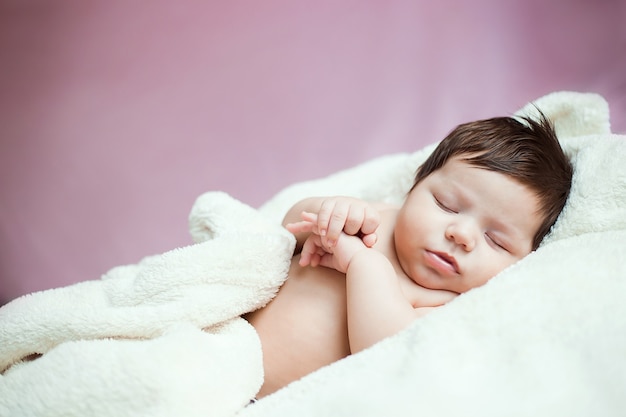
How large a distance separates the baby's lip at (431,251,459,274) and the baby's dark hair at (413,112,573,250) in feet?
0.53

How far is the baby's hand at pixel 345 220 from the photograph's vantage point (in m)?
0.88

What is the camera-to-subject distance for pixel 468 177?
0.95 metres

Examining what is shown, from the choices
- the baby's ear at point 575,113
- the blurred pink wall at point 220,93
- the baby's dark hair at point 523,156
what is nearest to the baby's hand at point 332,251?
the baby's dark hair at point 523,156

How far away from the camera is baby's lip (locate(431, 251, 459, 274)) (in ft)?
2.96

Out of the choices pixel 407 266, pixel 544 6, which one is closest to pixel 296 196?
pixel 407 266

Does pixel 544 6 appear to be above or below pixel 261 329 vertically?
above

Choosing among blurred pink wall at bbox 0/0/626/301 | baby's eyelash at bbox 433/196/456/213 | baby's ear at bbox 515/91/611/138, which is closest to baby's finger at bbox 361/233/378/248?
baby's eyelash at bbox 433/196/456/213

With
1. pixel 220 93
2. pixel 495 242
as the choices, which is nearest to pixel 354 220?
pixel 495 242

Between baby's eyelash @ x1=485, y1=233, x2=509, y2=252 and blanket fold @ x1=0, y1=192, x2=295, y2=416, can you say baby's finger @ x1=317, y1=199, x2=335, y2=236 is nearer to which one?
blanket fold @ x1=0, y1=192, x2=295, y2=416

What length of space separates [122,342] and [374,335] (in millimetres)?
336

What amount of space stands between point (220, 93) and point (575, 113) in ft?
3.04

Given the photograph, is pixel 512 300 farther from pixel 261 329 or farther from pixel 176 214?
pixel 176 214

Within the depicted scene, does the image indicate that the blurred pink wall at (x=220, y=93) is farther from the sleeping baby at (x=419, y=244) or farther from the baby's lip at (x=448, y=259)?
the baby's lip at (x=448, y=259)

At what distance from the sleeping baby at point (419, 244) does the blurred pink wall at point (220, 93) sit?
21.4 inches
